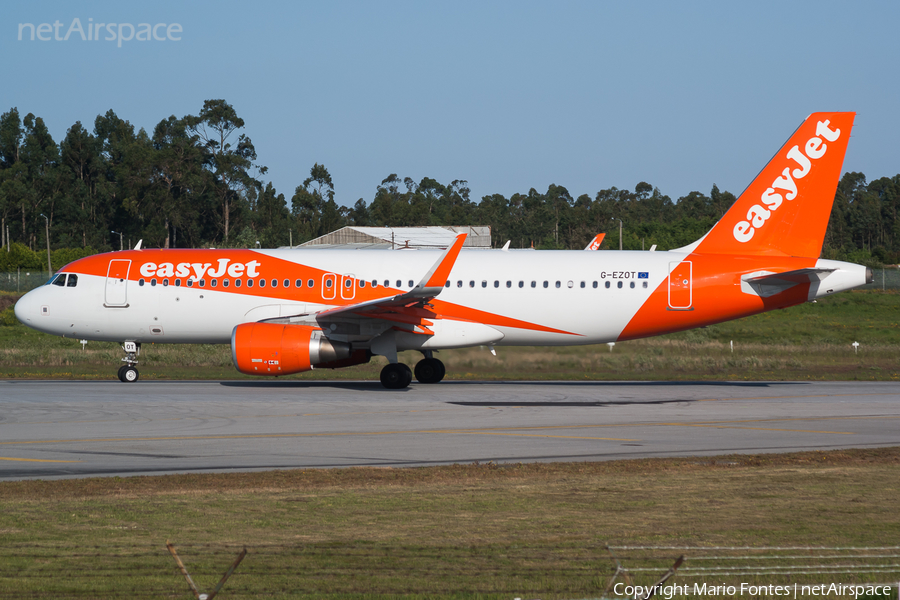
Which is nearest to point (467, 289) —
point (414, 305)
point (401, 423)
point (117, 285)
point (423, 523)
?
point (414, 305)

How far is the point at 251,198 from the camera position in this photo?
120 metres

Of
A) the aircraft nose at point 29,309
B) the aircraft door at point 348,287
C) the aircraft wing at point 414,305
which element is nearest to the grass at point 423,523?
the aircraft wing at point 414,305

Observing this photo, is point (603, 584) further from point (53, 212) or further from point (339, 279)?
point (53, 212)

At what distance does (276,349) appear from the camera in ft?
76.5

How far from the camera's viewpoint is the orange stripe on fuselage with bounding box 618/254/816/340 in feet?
81.8

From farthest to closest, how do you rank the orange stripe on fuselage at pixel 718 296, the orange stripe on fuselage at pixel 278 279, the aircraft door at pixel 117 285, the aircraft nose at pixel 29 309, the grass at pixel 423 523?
the aircraft nose at pixel 29 309, the aircraft door at pixel 117 285, the orange stripe on fuselage at pixel 278 279, the orange stripe on fuselage at pixel 718 296, the grass at pixel 423 523

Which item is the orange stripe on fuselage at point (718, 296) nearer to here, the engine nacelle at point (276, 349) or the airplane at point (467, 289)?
the airplane at point (467, 289)

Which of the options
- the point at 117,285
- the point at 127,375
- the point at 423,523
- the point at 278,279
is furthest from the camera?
the point at 117,285

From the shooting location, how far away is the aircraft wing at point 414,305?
23.4 meters

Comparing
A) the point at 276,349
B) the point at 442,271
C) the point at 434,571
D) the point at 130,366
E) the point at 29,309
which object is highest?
the point at 442,271

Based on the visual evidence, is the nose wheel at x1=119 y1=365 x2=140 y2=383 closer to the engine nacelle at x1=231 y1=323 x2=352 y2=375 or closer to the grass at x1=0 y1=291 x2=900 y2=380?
the grass at x1=0 y1=291 x2=900 y2=380

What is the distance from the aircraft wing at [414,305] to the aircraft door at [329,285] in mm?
789

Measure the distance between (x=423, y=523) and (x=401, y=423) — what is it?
29.1ft

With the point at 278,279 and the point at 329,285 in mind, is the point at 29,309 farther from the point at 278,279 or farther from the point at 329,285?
the point at 329,285
